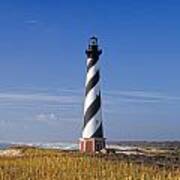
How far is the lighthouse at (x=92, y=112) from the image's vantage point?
34875 millimetres

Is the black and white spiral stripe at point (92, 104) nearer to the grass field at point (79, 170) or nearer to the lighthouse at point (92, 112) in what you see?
the lighthouse at point (92, 112)

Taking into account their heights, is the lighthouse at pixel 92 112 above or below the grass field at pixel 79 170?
above

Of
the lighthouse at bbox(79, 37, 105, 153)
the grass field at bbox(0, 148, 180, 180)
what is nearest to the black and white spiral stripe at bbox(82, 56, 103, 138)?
the lighthouse at bbox(79, 37, 105, 153)

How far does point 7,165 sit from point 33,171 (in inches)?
89.4

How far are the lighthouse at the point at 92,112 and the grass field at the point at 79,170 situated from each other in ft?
23.8

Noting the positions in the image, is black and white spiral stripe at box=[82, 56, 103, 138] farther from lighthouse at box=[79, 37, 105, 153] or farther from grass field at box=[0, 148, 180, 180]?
grass field at box=[0, 148, 180, 180]

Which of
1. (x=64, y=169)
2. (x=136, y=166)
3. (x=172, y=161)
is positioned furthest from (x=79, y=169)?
(x=172, y=161)

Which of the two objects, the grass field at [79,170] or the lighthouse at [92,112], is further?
the lighthouse at [92,112]

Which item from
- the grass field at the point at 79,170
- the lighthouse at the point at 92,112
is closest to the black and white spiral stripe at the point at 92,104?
the lighthouse at the point at 92,112

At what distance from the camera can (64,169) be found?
23734mm

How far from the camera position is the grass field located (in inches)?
836

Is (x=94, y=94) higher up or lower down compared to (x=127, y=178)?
higher up

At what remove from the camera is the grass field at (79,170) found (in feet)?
69.7

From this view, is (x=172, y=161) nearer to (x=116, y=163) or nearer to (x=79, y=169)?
(x=116, y=163)
